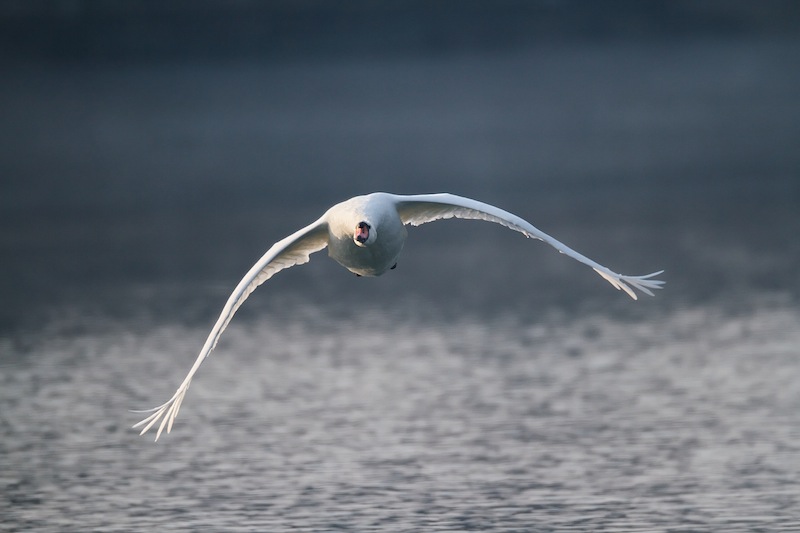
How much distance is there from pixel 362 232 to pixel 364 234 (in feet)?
0.11

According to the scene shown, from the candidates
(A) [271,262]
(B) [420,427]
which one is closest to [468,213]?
(A) [271,262]

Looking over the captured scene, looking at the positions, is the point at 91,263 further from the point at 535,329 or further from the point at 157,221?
the point at 535,329

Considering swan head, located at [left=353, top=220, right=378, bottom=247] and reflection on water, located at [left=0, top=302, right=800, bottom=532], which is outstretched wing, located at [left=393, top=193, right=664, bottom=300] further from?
reflection on water, located at [left=0, top=302, right=800, bottom=532]

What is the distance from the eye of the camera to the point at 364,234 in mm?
16391

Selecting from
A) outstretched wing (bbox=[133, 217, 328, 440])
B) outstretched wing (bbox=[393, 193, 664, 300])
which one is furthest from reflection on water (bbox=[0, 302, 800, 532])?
outstretched wing (bbox=[393, 193, 664, 300])

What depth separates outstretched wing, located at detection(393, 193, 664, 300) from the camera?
644 inches

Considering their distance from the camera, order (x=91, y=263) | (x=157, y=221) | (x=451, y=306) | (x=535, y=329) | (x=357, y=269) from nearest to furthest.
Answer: (x=357, y=269), (x=535, y=329), (x=451, y=306), (x=91, y=263), (x=157, y=221)

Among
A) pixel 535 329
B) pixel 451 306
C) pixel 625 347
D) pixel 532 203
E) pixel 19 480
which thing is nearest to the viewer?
pixel 19 480

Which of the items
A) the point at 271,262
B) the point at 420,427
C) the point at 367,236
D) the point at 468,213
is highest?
the point at 468,213

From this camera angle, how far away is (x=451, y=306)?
3628 centimetres

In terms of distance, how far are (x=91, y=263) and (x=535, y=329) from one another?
18.5 m

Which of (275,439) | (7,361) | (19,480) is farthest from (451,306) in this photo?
(19,480)

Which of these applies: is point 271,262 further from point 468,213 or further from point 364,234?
point 468,213

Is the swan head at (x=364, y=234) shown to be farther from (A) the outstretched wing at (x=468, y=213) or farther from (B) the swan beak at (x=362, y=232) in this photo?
(A) the outstretched wing at (x=468, y=213)
